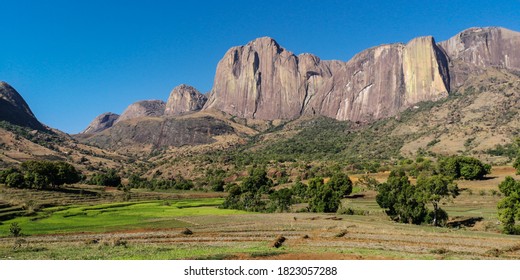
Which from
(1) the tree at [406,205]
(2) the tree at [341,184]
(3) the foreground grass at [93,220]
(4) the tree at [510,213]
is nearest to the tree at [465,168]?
(2) the tree at [341,184]

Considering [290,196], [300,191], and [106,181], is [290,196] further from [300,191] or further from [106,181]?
[106,181]

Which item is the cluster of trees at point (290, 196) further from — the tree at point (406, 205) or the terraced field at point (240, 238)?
the tree at point (406, 205)

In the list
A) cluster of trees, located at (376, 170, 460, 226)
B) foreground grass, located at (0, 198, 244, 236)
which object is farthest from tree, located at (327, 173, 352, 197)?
foreground grass, located at (0, 198, 244, 236)

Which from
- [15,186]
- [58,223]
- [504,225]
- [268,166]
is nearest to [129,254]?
[58,223]

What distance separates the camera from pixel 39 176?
305ft

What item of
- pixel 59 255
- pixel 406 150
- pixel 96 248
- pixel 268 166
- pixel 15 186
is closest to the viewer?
pixel 59 255

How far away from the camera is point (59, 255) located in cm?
3281

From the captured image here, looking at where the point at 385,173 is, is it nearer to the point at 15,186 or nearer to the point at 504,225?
the point at 504,225

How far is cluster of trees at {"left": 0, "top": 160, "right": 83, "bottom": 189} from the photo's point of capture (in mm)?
89812

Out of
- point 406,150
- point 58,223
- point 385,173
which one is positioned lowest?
point 58,223

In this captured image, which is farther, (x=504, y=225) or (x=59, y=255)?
(x=504, y=225)

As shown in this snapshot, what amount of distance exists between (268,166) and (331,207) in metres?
88.6

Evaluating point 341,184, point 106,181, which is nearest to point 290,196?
point 341,184
